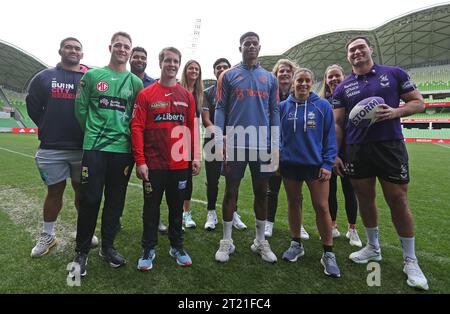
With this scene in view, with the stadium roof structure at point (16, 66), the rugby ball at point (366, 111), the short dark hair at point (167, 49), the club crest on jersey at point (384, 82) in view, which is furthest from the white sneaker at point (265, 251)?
the stadium roof structure at point (16, 66)

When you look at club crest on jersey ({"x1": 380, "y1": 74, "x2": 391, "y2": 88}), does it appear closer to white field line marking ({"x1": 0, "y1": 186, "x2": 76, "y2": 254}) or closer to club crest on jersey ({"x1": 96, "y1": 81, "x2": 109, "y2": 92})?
club crest on jersey ({"x1": 96, "y1": 81, "x2": 109, "y2": 92})

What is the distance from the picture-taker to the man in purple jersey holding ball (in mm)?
2547

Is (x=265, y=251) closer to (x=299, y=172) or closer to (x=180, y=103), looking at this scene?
(x=299, y=172)

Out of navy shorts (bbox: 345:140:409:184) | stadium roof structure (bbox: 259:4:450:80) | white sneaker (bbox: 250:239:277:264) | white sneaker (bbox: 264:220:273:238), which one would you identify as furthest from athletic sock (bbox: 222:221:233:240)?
stadium roof structure (bbox: 259:4:450:80)

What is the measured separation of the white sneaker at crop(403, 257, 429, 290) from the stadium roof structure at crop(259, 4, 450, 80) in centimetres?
3719

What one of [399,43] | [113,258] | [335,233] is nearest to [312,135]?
[335,233]

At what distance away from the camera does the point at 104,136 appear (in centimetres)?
251

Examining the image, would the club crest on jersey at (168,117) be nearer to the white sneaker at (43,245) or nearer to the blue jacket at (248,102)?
the blue jacket at (248,102)

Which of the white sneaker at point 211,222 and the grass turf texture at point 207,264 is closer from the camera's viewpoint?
the grass turf texture at point 207,264

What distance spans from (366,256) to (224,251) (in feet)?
5.00

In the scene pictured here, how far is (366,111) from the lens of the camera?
2549mm

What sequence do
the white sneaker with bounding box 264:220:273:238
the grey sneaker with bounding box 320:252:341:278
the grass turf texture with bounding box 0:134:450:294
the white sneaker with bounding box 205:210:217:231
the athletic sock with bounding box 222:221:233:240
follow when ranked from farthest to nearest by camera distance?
the white sneaker with bounding box 205:210:217:231 < the white sneaker with bounding box 264:220:273:238 < the athletic sock with bounding box 222:221:233:240 < the grey sneaker with bounding box 320:252:341:278 < the grass turf texture with bounding box 0:134:450:294

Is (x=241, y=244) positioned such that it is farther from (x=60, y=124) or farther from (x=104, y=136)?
(x=60, y=124)

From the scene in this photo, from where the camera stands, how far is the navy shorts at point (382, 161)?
8.36ft
